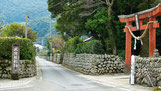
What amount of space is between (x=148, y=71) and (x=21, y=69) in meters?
9.83

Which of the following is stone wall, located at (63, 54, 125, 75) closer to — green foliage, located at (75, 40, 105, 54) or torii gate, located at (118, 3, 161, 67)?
torii gate, located at (118, 3, 161, 67)

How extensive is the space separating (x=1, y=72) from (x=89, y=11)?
12.4m

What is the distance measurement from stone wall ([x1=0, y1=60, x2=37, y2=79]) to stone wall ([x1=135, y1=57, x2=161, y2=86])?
29.4 ft

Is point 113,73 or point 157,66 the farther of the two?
point 113,73

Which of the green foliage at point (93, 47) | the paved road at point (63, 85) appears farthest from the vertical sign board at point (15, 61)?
the green foliage at point (93, 47)

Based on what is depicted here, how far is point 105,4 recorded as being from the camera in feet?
77.4

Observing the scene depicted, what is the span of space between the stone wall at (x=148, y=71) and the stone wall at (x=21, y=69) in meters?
8.96

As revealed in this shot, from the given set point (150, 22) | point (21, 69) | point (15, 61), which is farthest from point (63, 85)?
point (150, 22)

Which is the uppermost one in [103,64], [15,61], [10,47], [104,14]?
[104,14]

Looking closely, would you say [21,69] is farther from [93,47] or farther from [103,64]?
[93,47]

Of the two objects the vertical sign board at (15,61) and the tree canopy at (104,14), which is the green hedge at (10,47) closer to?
the vertical sign board at (15,61)

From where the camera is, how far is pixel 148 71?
1185 centimetres

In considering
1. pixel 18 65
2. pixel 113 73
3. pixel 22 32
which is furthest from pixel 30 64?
pixel 22 32

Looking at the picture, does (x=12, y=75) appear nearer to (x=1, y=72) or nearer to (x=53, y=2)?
(x=1, y=72)
